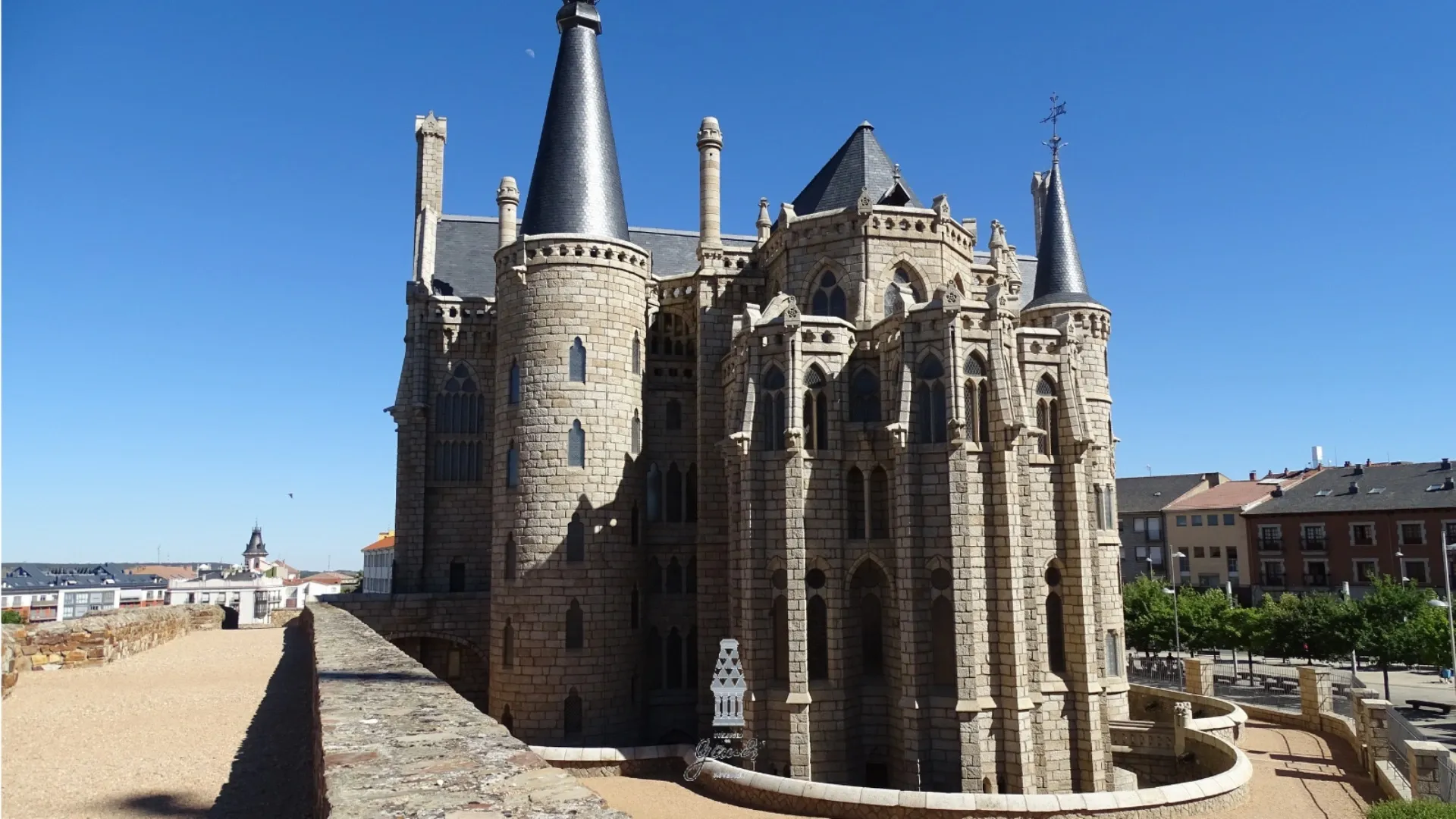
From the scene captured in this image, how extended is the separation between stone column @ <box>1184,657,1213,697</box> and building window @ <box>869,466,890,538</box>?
663 inches

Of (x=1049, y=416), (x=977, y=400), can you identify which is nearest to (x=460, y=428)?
(x=977, y=400)

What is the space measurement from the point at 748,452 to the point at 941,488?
509cm

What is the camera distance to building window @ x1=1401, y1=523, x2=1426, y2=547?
55.4 meters

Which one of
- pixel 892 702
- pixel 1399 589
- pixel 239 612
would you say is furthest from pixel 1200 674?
pixel 239 612

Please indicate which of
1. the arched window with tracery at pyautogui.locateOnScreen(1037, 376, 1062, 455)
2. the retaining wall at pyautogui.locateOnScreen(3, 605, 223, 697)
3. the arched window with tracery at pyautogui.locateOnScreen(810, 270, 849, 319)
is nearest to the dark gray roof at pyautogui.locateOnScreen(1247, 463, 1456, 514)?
the arched window with tracery at pyautogui.locateOnScreen(1037, 376, 1062, 455)

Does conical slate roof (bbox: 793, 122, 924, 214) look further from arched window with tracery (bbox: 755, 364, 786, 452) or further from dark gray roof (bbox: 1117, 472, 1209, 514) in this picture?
dark gray roof (bbox: 1117, 472, 1209, 514)

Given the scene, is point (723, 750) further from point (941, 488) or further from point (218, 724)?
point (218, 724)

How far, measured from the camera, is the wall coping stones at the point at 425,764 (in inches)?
222

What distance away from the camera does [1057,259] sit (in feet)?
114

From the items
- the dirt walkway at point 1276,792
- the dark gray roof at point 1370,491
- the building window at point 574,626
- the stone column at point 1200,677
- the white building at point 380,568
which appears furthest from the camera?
the dark gray roof at point 1370,491

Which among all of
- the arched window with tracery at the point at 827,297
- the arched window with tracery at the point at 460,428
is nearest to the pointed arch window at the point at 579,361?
the arched window with tracery at the point at 827,297

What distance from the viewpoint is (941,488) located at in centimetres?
2348

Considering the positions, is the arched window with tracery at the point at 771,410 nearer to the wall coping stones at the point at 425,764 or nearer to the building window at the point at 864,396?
the building window at the point at 864,396

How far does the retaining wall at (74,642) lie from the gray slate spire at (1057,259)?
30124 mm
